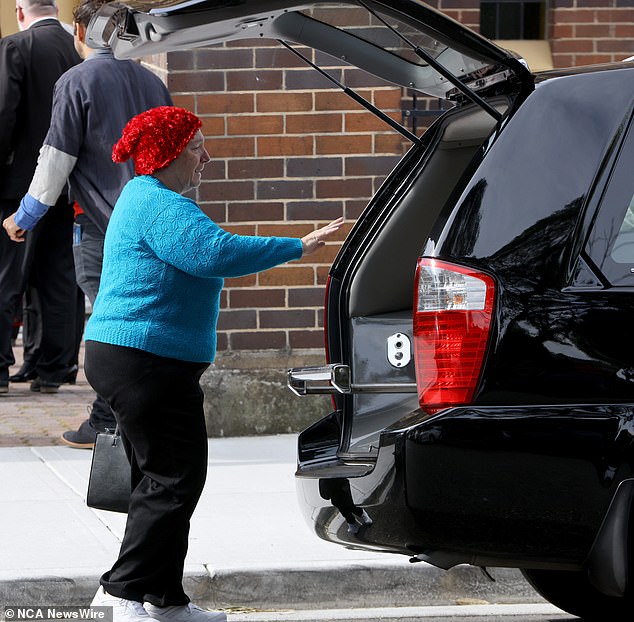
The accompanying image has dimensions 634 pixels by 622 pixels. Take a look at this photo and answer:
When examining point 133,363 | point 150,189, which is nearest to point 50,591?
point 133,363

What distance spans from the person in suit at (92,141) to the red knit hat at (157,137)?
93.2 inches

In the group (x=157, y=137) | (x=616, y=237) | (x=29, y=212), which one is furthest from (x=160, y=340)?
(x=29, y=212)

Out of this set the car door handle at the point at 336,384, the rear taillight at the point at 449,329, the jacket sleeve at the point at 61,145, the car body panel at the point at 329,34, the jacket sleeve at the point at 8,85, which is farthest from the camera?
the jacket sleeve at the point at 8,85

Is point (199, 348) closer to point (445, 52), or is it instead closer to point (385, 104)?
point (445, 52)

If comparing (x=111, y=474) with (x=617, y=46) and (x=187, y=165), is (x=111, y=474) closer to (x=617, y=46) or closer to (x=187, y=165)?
(x=187, y=165)

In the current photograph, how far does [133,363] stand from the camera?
4402mm

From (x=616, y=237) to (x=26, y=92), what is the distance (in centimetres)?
600

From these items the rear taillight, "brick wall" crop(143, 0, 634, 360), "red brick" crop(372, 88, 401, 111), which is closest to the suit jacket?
"brick wall" crop(143, 0, 634, 360)

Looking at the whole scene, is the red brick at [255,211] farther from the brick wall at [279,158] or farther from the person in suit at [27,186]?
the person in suit at [27,186]

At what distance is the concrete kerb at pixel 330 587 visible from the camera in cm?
493

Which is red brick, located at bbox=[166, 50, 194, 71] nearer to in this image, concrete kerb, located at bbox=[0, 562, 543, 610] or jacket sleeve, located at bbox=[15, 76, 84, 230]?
jacket sleeve, located at bbox=[15, 76, 84, 230]

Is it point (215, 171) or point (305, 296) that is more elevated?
point (215, 171)

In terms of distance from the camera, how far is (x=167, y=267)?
4.43 metres

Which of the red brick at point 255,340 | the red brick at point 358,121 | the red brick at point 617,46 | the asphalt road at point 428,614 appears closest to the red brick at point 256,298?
the red brick at point 255,340
